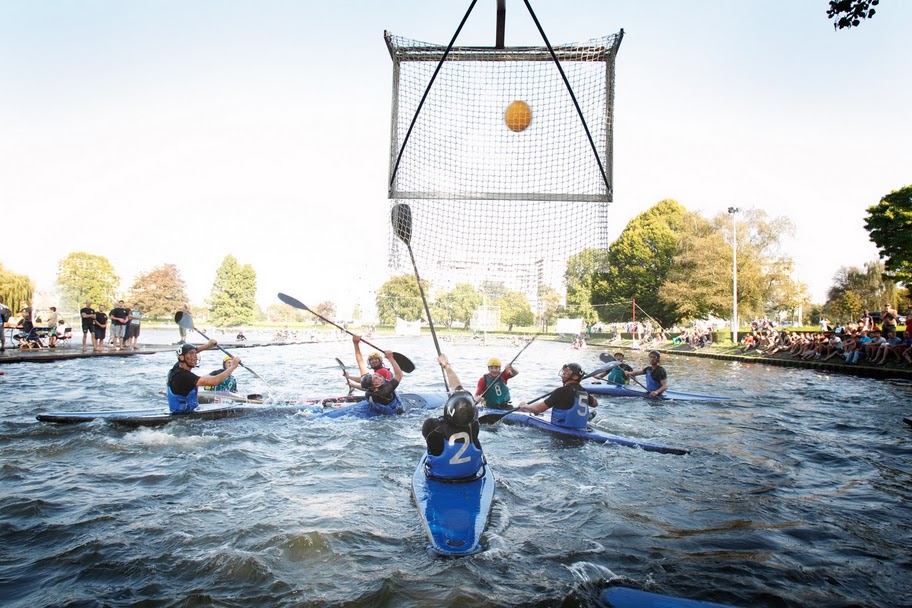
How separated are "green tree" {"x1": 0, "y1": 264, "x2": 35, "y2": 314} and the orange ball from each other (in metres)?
50.2

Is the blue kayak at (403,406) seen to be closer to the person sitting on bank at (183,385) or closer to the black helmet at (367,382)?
the black helmet at (367,382)

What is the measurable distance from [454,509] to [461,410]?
930 millimetres

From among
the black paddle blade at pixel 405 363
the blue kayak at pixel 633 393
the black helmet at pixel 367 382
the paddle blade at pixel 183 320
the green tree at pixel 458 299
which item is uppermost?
the green tree at pixel 458 299

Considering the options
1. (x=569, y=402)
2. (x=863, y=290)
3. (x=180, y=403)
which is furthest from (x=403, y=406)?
(x=863, y=290)

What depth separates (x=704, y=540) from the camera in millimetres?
4836

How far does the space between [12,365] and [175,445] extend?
1288 cm

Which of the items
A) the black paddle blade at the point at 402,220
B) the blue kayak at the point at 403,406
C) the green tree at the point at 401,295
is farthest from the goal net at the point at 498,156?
the blue kayak at the point at 403,406

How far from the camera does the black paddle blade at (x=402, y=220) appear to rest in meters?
6.20

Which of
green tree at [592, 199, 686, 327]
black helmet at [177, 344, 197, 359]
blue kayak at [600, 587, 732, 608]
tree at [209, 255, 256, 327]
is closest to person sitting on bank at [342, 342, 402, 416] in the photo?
black helmet at [177, 344, 197, 359]

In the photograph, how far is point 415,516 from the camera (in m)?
5.34

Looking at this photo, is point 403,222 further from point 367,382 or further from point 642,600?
point 367,382

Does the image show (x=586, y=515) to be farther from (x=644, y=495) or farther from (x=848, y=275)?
(x=848, y=275)

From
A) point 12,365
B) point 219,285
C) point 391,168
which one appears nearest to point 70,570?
point 391,168

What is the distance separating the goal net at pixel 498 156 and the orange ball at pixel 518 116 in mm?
12
